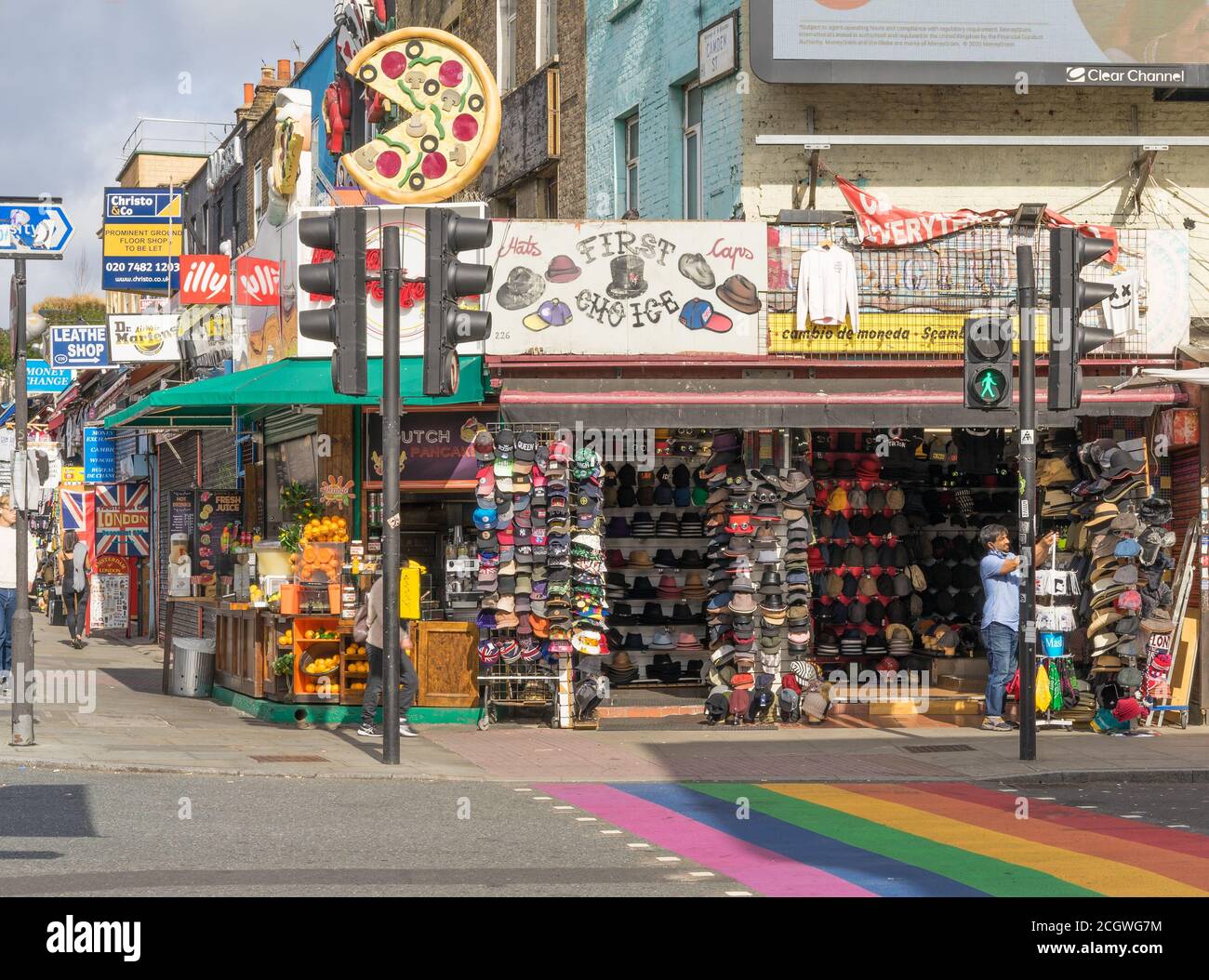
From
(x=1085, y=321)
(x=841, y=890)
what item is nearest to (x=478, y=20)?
(x=1085, y=321)

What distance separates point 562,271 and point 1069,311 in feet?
18.3

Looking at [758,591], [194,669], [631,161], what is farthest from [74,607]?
[758,591]

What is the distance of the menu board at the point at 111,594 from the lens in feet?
118

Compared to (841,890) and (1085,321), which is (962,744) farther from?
(841,890)

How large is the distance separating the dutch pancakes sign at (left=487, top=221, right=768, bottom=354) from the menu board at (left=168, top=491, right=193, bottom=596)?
8236 millimetres

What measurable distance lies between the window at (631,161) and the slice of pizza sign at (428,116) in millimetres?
2567

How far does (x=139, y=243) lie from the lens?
3039 centimetres

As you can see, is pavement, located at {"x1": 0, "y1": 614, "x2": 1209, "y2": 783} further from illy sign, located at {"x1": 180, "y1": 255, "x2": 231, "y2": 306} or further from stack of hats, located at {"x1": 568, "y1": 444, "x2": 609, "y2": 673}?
illy sign, located at {"x1": 180, "y1": 255, "x2": 231, "y2": 306}

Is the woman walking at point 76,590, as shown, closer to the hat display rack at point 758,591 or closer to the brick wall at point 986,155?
the hat display rack at point 758,591

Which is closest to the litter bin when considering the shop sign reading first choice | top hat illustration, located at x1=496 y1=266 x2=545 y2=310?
top hat illustration, located at x1=496 y1=266 x2=545 y2=310

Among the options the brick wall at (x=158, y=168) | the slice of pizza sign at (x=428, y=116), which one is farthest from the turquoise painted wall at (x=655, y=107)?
the brick wall at (x=158, y=168)

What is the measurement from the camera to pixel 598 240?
57.8ft

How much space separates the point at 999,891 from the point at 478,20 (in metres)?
20.4

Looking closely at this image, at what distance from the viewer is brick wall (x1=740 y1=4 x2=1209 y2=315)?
60.7ft
